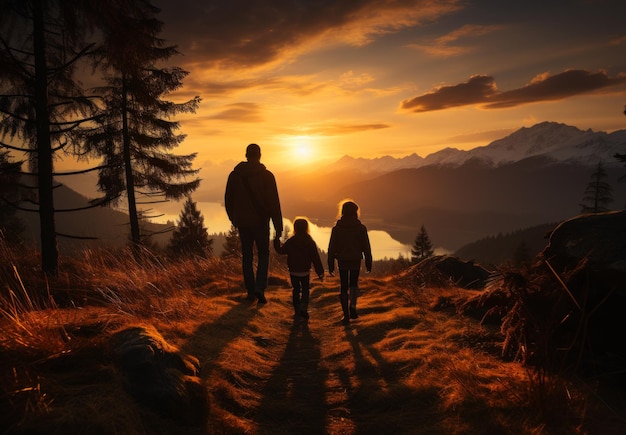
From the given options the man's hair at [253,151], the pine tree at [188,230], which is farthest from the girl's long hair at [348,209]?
the pine tree at [188,230]

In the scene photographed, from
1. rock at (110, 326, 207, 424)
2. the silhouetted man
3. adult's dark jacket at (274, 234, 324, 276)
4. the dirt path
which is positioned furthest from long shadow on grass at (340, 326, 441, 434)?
the silhouetted man

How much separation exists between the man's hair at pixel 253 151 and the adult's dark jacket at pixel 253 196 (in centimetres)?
14

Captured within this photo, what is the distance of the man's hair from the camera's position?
289 inches

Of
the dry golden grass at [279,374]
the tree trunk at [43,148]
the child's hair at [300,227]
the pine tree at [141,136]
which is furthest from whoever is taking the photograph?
the pine tree at [141,136]

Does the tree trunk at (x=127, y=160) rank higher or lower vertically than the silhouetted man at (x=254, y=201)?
higher

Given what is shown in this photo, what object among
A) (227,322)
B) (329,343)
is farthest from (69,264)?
(329,343)

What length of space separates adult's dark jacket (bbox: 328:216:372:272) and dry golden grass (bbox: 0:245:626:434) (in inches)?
47.0

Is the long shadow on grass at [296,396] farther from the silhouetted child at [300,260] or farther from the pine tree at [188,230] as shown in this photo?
the pine tree at [188,230]

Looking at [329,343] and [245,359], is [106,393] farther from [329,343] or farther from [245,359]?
[329,343]

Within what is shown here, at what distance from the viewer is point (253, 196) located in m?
7.27

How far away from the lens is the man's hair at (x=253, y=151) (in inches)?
289

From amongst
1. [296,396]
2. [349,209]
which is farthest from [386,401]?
[349,209]

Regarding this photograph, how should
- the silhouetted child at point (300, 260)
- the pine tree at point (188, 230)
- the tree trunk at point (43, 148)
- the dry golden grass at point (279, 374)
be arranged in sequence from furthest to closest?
1. the pine tree at point (188, 230)
2. the silhouetted child at point (300, 260)
3. the tree trunk at point (43, 148)
4. the dry golden grass at point (279, 374)

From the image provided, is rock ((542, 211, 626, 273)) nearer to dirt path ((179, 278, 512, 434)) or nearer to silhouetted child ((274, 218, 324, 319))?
dirt path ((179, 278, 512, 434))
